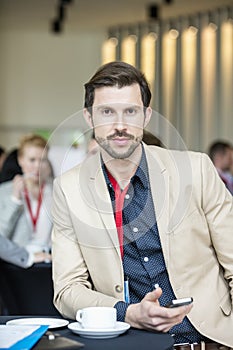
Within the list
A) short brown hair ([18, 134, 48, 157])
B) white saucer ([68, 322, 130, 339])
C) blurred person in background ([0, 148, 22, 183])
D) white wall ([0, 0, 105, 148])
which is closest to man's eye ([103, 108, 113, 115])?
white saucer ([68, 322, 130, 339])

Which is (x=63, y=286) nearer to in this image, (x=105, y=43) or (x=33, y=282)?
(x=33, y=282)

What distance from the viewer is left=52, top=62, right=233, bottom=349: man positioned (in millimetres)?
2262

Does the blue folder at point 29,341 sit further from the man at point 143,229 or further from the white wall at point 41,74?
the white wall at point 41,74

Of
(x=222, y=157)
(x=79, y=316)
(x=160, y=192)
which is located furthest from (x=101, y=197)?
(x=222, y=157)

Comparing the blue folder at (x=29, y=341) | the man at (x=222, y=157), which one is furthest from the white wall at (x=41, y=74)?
the blue folder at (x=29, y=341)

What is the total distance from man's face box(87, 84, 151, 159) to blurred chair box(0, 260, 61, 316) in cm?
167

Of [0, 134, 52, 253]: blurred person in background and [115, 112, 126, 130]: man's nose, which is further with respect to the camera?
[0, 134, 52, 253]: blurred person in background

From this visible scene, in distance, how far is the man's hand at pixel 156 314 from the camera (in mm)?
1930

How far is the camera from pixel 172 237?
2279 mm

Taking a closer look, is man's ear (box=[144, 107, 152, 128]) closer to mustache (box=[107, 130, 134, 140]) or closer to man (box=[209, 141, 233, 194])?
mustache (box=[107, 130, 134, 140])

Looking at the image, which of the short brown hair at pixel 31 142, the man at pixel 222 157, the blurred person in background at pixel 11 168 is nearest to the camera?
the short brown hair at pixel 31 142

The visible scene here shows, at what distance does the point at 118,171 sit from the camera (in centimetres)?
232

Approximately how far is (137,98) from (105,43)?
965 cm

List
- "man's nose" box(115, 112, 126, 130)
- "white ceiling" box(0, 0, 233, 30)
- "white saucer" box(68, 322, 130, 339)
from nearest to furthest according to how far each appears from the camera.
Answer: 1. "white saucer" box(68, 322, 130, 339)
2. "man's nose" box(115, 112, 126, 130)
3. "white ceiling" box(0, 0, 233, 30)
